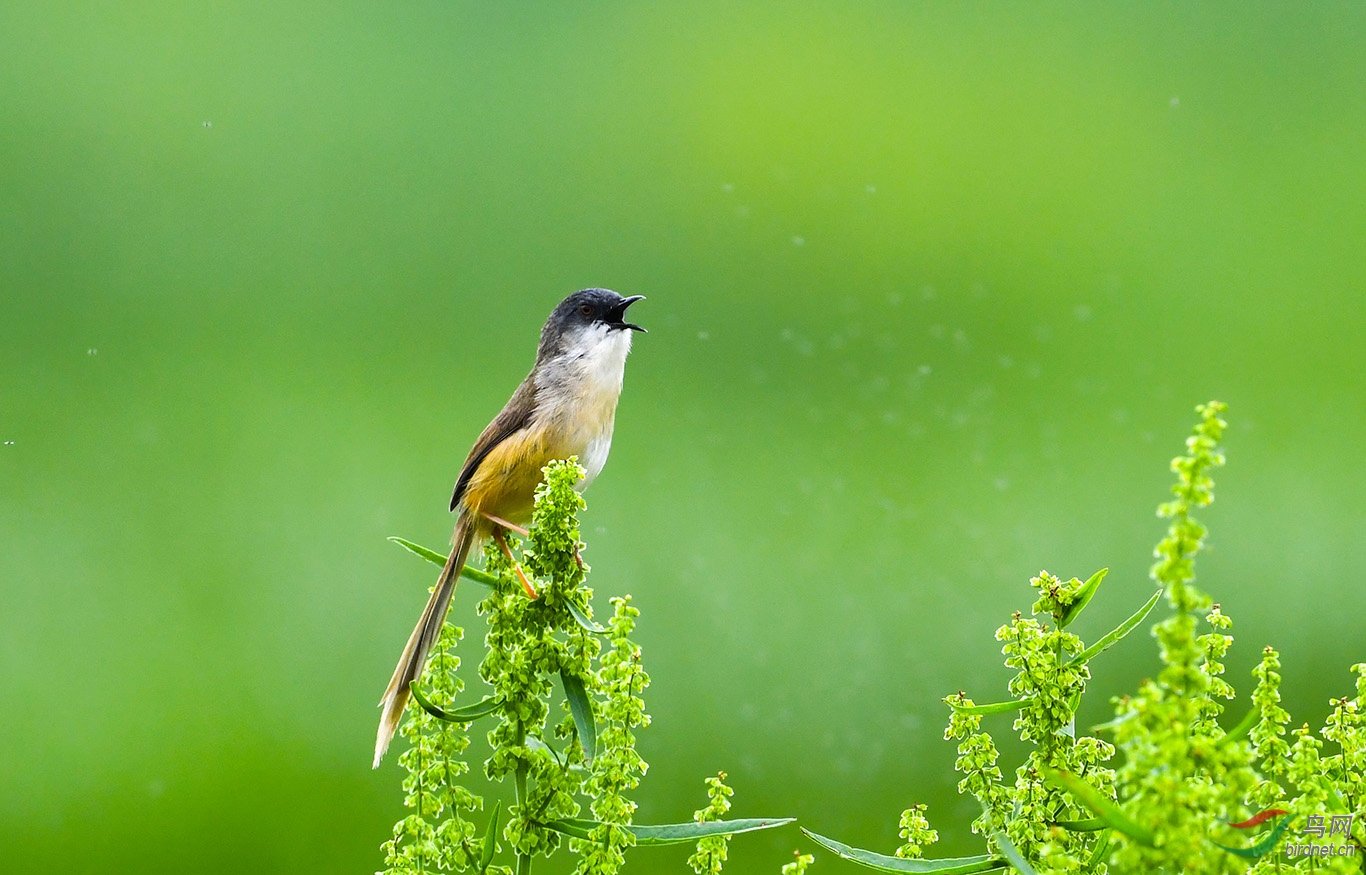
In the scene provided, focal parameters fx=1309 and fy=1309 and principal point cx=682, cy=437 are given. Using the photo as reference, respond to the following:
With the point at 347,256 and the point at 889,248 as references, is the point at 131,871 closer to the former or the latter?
the point at 347,256

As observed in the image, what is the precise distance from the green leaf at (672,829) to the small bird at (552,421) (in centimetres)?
115

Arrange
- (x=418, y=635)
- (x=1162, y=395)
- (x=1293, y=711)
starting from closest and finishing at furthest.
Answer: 1. (x=418, y=635)
2. (x=1293, y=711)
3. (x=1162, y=395)

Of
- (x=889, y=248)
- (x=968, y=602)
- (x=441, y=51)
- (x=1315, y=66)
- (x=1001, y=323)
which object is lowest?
(x=968, y=602)

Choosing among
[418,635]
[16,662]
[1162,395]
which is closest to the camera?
[418,635]

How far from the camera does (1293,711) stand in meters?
3.88

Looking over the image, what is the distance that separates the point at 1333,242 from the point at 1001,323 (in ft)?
5.09

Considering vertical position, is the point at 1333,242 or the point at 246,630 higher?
the point at 1333,242

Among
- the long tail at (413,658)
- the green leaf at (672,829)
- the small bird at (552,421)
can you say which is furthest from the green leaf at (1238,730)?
the small bird at (552,421)

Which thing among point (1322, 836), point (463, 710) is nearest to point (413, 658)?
point (463, 710)

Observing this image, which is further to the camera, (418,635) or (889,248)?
(889,248)

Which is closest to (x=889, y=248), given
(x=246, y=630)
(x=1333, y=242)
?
(x=1333, y=242)

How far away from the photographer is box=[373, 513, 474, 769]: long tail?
1.32 m

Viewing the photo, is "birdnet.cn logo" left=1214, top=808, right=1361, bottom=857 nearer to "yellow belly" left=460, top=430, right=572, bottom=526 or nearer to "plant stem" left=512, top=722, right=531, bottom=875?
"plant stem" left=512, top=722, right=531, bottom=875

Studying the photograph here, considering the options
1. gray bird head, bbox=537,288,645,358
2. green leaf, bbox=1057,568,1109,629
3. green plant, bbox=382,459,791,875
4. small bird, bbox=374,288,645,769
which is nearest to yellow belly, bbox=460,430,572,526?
small bird, bbox=374,288,645,769
